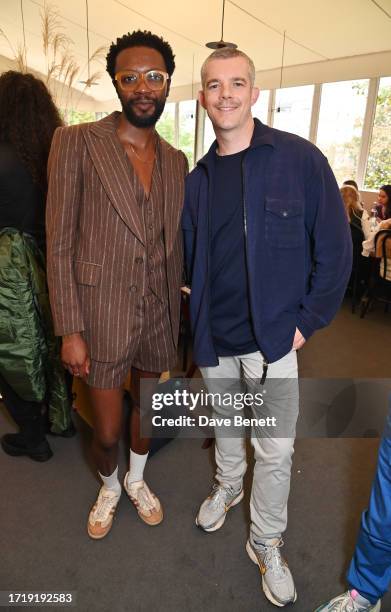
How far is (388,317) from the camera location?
4.40m

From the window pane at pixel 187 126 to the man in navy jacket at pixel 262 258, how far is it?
31.1ft

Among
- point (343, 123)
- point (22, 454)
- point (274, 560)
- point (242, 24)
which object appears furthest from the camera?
→ point (343, 123)

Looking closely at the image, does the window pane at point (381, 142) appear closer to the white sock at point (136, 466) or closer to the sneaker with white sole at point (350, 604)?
the white sock at point (136, 466)

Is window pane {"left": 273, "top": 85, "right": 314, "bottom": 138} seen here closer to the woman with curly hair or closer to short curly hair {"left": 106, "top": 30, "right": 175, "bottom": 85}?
the woman with curly hair

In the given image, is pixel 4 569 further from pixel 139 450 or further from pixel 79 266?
pixel 79 266

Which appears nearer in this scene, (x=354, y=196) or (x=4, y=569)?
(x=4, y=569)

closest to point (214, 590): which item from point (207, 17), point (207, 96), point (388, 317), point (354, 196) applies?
point (207, 96)

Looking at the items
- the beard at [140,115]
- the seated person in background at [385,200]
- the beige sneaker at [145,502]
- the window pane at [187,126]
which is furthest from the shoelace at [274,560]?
the window pane at [187,126]

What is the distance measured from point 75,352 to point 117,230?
16.7 inches

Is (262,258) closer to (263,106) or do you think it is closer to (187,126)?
(263,106)

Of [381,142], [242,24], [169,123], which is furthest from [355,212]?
[169,123]

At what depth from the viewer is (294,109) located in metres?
8.12

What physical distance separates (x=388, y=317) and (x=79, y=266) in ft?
12.8

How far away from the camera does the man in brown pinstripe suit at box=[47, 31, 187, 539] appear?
1.26 meters
